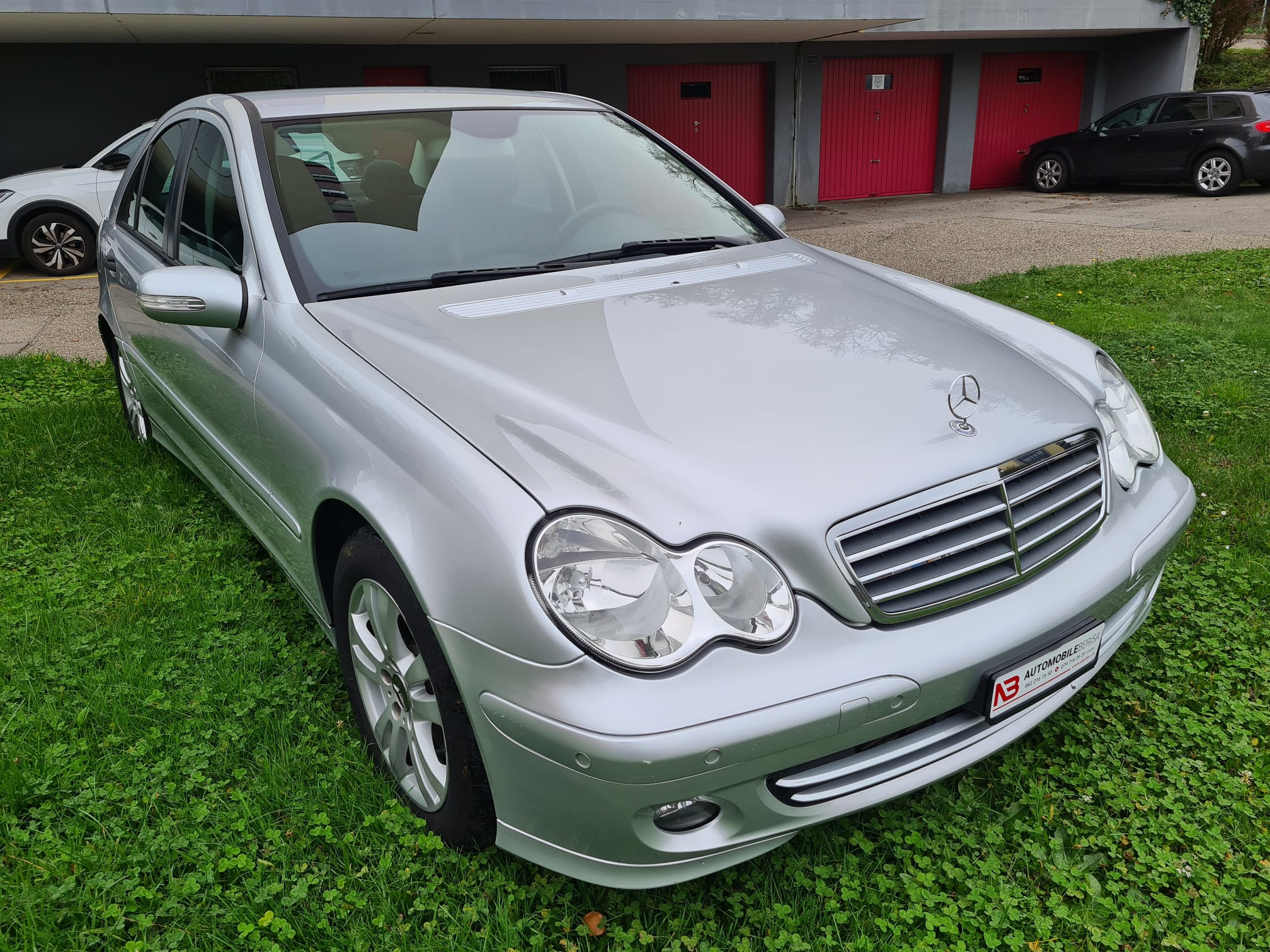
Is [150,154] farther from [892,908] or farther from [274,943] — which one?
[892,908]

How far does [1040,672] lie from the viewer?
1.99 m

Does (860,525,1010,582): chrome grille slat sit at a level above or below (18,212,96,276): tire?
above

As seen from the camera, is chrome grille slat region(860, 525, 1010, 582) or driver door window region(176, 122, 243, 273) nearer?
chrome grille slat region(860, 525, 1010, 582)

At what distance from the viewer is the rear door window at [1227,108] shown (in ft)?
44.4

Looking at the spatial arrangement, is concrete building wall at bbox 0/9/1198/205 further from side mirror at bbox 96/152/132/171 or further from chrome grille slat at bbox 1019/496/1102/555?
chrome grille slat at bbox 1019/496/1102/555

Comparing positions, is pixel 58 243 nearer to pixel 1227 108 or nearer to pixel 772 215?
pixel 772 215

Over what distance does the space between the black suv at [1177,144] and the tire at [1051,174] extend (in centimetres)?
2

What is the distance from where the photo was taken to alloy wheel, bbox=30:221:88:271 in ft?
31.8

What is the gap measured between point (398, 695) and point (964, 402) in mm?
1450

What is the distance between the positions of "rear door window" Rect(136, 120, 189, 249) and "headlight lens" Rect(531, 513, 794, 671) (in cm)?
266

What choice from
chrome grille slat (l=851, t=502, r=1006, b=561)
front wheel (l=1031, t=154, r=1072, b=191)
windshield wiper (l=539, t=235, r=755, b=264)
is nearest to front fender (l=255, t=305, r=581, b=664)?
chrome grille slat (l=851, t=502, r=1006, b=561)

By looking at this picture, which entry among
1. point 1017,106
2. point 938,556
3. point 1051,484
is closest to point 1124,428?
point 1051,484

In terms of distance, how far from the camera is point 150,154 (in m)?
3.96

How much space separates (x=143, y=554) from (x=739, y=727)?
278 centimetres
